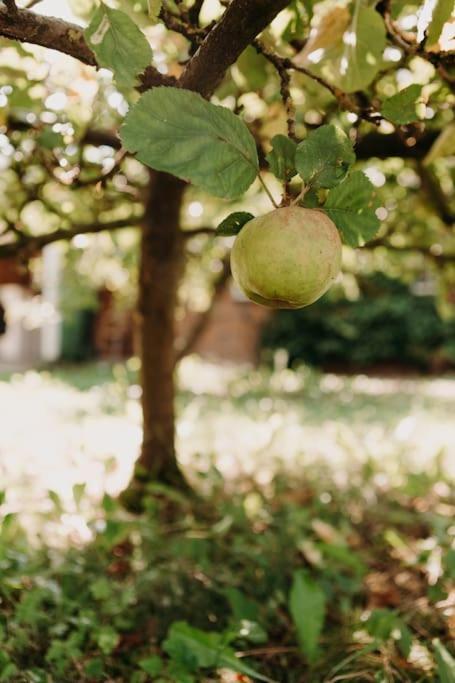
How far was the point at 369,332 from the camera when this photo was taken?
1556 cm

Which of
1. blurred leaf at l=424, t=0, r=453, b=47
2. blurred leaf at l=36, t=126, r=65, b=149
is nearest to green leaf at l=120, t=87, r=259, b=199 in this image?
blurred leaf at l=424, t=0, r=453, b=47

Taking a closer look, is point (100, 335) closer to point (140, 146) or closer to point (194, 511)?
point (194, 511)

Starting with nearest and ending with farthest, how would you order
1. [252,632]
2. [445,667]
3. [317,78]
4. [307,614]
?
[317,78] < [445,667] < [252,632] < [307,614]

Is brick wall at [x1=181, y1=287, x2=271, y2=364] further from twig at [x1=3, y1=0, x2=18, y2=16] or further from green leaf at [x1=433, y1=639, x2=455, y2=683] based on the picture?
twig at [x1=3, y1=0, x2=18, y2=16]

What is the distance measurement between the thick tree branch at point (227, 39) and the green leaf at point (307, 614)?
58.3 inches

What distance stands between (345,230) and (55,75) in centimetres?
181

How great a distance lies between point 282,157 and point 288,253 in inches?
7.0

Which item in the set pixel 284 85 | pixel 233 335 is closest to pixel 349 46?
pixel 284 85

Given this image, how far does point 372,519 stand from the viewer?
340 cm

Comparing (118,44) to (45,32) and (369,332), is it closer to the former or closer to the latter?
(45,32)

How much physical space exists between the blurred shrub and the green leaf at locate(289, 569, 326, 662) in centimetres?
1322

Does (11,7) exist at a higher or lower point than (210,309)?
higher

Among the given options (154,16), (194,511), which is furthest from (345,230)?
(194,511)

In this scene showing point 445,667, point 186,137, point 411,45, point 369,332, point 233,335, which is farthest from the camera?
point 233,335
